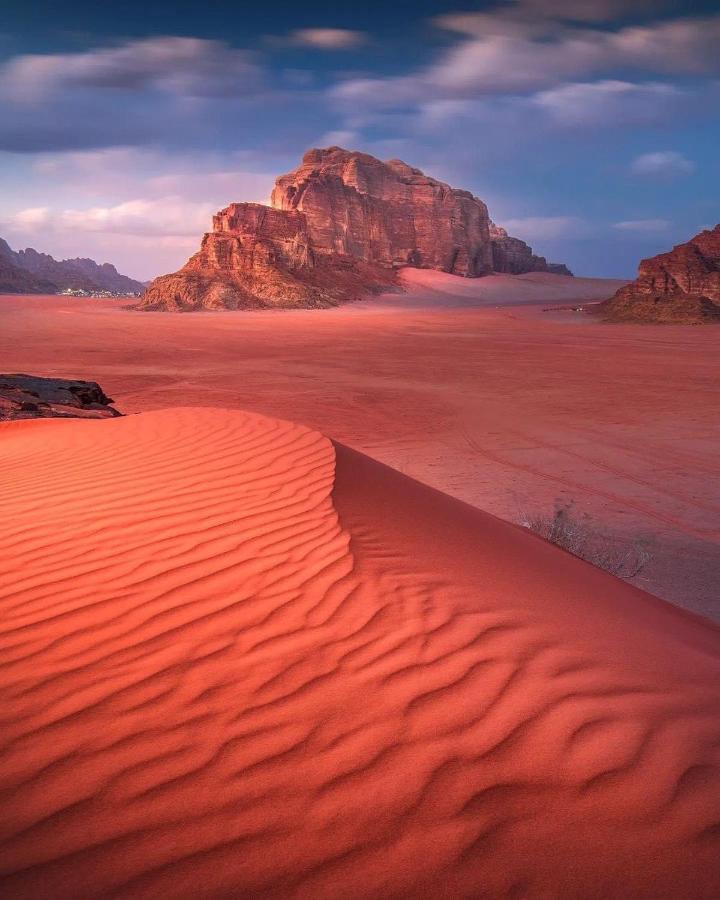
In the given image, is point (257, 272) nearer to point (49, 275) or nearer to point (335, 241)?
point (335, 241)

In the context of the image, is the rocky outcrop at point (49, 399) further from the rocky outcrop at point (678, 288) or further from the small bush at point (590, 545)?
the rocky outcrop at point (678, 288)

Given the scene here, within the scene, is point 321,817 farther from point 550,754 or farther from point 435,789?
point 550,754

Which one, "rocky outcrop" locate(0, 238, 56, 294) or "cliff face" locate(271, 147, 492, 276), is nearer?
"cliff face" locate(271, 147, 492, 276)

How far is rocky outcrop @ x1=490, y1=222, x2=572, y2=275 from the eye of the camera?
92.4 m

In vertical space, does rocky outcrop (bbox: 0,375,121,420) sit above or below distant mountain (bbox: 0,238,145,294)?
below

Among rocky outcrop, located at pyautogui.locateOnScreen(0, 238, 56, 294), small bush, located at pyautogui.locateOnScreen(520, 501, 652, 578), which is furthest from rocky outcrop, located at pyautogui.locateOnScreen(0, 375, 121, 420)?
rocky outcrop, located at pyautogui.locateOnScreen(0, 238, 56, 294)

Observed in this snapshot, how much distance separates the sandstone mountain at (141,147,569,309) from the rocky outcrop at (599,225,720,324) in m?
22.7

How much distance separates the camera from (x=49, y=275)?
11400cm

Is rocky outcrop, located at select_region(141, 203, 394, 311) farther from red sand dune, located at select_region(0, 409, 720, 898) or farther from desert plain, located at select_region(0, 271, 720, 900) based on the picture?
red sand dune, located at select_region(0, 409, 720, 898)

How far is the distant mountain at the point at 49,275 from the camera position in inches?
3406

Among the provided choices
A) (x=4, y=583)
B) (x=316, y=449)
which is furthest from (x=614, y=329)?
(x=4, y=583)

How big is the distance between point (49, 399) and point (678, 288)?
132 ft

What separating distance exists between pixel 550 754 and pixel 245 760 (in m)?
0.81

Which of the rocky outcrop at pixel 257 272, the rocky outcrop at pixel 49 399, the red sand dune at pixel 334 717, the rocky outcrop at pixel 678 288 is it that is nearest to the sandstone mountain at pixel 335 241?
the rocky outcrop at pixel 257 272
